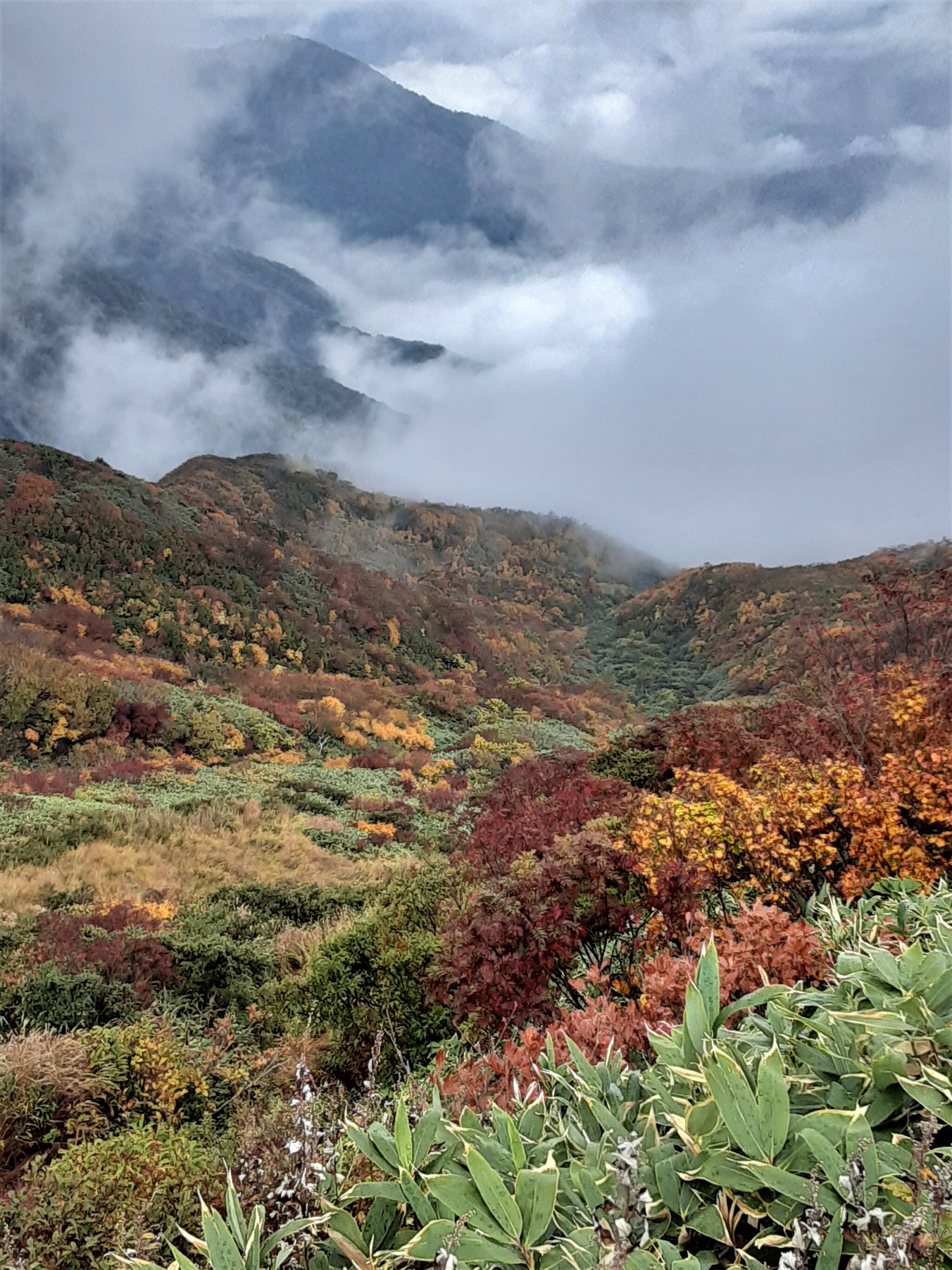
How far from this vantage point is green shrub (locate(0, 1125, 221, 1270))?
2680 mm

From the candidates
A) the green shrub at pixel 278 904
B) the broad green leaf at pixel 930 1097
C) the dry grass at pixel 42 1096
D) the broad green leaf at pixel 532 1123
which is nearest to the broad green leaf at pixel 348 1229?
the broad green leaf at pixel 532 1123

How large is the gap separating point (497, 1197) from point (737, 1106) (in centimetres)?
40

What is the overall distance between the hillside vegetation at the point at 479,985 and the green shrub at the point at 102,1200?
2cm

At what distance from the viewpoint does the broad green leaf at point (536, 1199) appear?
109 cm

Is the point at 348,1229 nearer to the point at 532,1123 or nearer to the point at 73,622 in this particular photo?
the point at 532,1123

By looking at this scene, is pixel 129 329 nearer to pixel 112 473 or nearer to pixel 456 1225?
pixel 112 473

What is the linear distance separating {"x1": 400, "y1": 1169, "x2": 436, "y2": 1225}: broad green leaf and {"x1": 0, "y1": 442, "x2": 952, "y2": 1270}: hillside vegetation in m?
0.01

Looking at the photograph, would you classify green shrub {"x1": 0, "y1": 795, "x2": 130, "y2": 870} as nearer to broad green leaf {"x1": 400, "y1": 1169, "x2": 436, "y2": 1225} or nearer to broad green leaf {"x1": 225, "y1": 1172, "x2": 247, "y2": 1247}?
broad green leaf {"x1": 225, "y1": 1172, "x2": 247, "y2": 1247}

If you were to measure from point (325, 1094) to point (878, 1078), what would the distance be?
394cm

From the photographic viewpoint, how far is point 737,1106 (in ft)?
3.75

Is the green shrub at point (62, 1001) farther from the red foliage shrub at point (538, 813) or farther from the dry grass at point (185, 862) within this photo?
the red foliage shrub at point (538, 813)

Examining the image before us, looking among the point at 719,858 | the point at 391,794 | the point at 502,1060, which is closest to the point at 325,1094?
the point at 502,1060

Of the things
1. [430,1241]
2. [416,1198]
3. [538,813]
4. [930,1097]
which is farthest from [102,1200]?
[538,813]

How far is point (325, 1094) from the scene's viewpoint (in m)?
4.25
